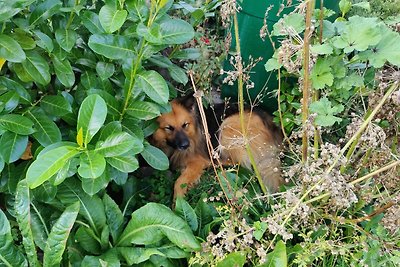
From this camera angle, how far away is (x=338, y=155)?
169 centimetres

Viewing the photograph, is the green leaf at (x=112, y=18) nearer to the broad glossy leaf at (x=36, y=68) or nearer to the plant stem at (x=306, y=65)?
the broad glossy leaf at (x=36, y=68)

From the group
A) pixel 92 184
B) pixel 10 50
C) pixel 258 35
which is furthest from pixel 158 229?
pixel 258 35

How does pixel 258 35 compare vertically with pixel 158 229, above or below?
above

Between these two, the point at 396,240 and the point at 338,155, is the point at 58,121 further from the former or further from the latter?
the point at 396,240

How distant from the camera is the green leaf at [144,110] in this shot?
196 cm

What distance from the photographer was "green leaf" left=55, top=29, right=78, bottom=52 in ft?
5.90

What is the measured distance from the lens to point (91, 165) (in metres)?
1.66

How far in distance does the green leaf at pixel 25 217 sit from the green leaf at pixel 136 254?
357 mm

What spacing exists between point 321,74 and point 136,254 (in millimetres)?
1066

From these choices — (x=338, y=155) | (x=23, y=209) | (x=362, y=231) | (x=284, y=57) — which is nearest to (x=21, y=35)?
(x=23, y=209)

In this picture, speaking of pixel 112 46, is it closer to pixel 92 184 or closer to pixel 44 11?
pixel 44 11

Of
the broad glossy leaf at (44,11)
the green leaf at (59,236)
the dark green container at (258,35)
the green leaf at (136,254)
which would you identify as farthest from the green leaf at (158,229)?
the dark green container at (258,35)

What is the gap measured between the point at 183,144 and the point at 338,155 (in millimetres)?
1262

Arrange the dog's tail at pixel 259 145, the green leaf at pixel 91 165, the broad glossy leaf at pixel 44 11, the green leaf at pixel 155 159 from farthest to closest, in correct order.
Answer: the dog's tail at pixel 259 145
the green leaf at pixel 155 159
the broad glossy leaf at pixel 44 11
the green leaf at pixel 91 165
